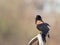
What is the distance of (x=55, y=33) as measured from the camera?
2508 millimetres

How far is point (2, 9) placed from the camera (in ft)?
9.06

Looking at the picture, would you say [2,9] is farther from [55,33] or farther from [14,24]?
[55,33]

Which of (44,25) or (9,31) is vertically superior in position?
(44,25)

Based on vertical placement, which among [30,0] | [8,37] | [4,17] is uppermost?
[30,0]

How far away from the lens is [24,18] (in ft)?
8.75

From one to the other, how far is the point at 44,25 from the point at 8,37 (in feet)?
5.91

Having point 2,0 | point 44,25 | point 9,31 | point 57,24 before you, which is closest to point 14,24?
point 9,31

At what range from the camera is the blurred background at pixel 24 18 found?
255 centimetres

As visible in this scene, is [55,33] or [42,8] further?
[42,8]

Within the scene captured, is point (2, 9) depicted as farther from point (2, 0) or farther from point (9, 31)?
point (9, 31)

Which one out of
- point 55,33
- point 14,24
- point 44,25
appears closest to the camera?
point 44,25

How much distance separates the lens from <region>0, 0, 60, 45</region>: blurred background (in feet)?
8.36

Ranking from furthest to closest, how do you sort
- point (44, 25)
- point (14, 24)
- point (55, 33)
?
point (14, 24), point (55, 33), point (44, 25)

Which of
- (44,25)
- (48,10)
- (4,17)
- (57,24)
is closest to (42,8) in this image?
(48,10)
